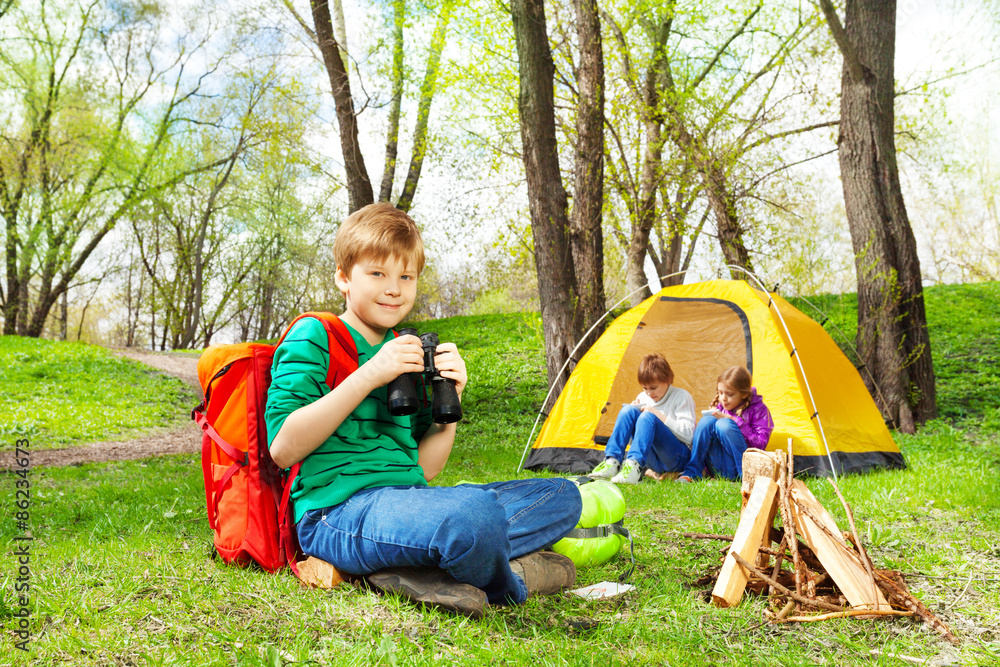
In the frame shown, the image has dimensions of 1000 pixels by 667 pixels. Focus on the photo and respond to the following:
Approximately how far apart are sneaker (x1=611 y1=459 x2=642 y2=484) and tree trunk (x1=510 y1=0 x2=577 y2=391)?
5.71 ft

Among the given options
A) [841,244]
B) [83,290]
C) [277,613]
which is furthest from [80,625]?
[83,290]

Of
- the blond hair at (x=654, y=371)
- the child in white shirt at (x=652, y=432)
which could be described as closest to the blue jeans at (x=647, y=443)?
the child in white shirt at (x=652, y=432)

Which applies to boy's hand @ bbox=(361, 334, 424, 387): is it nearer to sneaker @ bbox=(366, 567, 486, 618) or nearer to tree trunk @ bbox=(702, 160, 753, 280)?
sneaker @ bbox=(366, 567, 486, 618)

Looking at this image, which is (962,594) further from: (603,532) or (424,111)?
(424,111)

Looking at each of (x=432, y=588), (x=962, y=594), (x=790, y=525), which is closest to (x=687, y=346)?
(x=962, y=594)

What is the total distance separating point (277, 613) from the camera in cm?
191

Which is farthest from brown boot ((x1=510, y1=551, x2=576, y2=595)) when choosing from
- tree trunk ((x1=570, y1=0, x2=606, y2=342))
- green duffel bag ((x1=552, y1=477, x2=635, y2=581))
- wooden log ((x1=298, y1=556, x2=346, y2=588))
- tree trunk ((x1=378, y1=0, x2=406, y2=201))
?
tree trunk ((x1=378, y1=0, x2=406, y2=201))

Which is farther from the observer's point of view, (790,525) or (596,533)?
(596,533)

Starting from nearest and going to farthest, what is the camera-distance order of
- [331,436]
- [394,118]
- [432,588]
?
[432,588]
[331,436]
[394,118]

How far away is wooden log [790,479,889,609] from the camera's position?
2.06 metres

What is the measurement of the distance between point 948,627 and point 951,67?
10.0 meters

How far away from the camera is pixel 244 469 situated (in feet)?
7.41

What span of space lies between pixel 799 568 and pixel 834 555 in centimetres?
13

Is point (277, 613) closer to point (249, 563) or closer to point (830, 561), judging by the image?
point (249, 563)
